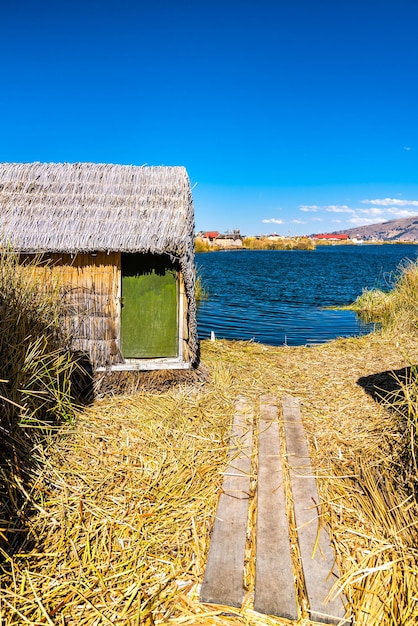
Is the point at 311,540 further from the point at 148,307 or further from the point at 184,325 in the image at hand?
the point at 148,307

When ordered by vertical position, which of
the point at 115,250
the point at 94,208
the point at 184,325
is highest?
the point at 94,208

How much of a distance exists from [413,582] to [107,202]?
5380mm

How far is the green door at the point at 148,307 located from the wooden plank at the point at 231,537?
2.22 metres

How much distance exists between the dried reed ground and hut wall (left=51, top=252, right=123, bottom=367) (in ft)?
2.57

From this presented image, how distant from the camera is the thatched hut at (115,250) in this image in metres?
5.73

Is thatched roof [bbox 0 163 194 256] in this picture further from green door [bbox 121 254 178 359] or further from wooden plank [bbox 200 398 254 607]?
wooden plank [bbox 200 398 254 607]

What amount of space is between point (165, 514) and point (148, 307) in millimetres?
3352

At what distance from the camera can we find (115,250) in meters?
5.66

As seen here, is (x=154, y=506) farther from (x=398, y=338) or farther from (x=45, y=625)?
(x=398, y=338)

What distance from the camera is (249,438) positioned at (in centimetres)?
475

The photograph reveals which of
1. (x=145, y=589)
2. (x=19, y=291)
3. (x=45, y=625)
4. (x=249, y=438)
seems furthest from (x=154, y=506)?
(x=19, y=291)

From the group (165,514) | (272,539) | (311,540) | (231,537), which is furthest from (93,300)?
(311,540)

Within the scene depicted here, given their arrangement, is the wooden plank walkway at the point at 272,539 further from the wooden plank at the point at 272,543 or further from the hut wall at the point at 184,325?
the hut wall at the point at 184,325

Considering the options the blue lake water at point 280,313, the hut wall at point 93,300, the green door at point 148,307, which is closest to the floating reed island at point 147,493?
the hut wall at point 93,300
